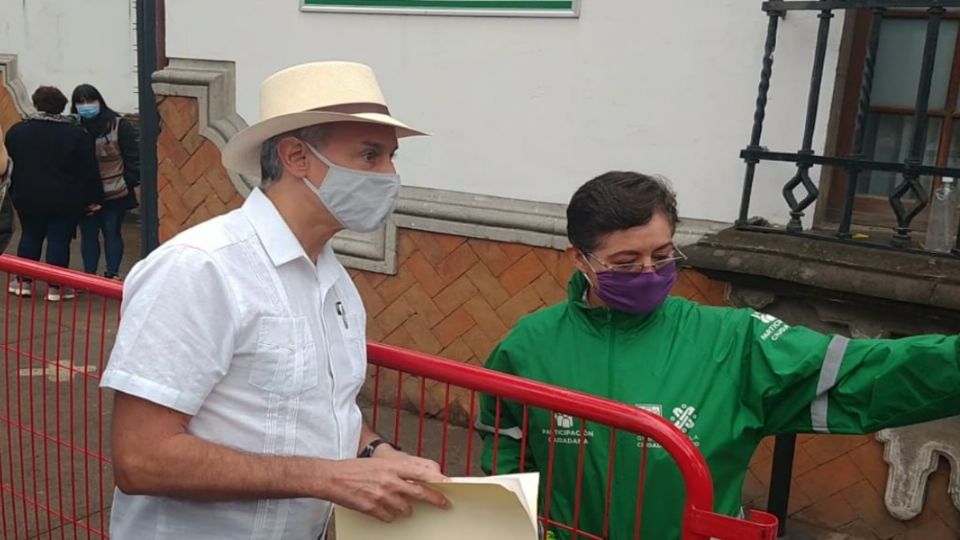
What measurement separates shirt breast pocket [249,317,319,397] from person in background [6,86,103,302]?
6.34 m

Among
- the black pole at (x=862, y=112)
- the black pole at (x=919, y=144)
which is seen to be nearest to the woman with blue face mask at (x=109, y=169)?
the black pole at (x=862, y=112)

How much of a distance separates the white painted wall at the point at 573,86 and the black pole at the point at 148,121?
0.94 metres

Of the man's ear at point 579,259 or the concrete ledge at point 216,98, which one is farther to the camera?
the concrete ledge at point 216,98

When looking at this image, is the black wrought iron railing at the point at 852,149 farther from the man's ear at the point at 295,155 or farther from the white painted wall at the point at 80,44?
the white painted wall at the point at 80,44

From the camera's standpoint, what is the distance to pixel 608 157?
449cm


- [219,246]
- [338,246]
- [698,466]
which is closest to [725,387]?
[698,466]

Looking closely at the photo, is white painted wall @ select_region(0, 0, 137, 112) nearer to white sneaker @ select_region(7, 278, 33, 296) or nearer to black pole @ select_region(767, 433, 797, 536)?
white sneaker @ select_region(7, 278, 33, 296)

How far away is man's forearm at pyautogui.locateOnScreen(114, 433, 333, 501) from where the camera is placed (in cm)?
155

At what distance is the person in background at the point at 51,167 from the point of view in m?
A: 7.30

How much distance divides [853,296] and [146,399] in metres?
2.95

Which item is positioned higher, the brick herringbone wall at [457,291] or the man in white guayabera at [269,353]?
the man in white guayabera at [269,353]

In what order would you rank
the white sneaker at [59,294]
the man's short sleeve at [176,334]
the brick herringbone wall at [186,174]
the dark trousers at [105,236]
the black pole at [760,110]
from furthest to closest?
1. the dark trousers at [105,236]
2. the brick herringbone wall at [186,174]
3. the black pole at [760,110]
4. the white sneaker at [59,294]
5. the man's short sleeve at [176,334]

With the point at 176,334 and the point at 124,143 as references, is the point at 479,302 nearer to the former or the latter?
the point at 176,334

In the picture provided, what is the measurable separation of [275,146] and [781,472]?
2212 millimetres
